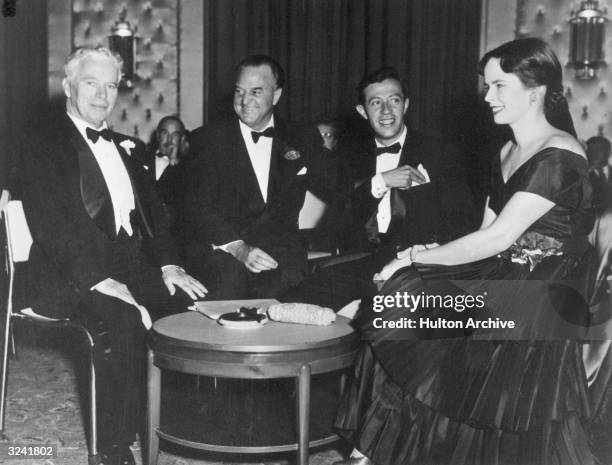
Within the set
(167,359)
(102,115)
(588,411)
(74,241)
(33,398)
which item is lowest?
(33,398)

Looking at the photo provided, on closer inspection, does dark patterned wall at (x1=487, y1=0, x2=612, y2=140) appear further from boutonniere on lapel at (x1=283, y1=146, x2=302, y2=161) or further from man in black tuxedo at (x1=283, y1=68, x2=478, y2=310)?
boutonniere on lapel at (x1=283, y1=146, x2=302, y2=161)

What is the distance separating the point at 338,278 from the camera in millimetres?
3094

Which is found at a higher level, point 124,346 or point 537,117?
point 537,117

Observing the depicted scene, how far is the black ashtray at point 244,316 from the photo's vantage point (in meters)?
2.21

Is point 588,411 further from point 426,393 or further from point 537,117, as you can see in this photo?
point 537,117

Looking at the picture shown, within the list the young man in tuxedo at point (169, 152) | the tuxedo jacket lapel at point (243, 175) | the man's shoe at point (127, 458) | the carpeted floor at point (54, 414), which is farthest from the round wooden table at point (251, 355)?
the young man in tuxedo at point (169, 152)

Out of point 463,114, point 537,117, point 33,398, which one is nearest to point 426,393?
point 537,117

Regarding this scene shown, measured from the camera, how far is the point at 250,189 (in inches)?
132

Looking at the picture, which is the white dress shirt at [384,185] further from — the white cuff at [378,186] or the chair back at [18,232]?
the chair back at [18,232]

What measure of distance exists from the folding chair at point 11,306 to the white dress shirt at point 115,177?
15.0 inches

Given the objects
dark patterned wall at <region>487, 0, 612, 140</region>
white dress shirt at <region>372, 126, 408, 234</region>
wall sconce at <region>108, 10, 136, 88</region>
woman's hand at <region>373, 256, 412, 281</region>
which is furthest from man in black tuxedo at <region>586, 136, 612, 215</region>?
wall sconce at <region>108, 10, 136, 88</region>

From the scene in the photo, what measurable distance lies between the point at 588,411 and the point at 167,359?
1.24 metres

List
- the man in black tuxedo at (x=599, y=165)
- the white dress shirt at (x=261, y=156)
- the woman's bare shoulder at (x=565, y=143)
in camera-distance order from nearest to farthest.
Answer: the woman's bare shoulder at (x=565, y=143)
the white dress shirt at (x=261, y=156)
the man in black tuxedo at (x=599, y=165)

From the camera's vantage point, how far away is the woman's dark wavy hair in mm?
2262
